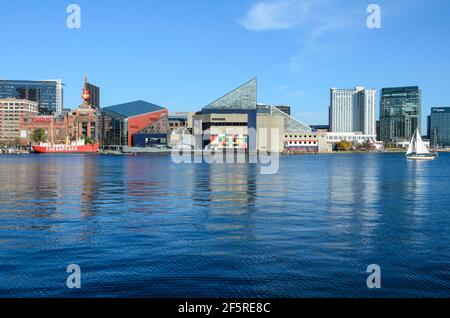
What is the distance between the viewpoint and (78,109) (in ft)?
655

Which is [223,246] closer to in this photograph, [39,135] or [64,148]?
[64,148]

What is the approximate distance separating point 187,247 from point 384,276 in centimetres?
626

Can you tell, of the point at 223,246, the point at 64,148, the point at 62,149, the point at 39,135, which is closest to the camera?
the point at 223,246

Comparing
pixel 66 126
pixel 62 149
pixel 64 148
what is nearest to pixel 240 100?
pixel 64 148

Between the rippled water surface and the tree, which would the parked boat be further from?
the rippled water surface

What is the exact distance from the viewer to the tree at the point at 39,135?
599ft

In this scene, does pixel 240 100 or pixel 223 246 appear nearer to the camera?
pixel 223 246

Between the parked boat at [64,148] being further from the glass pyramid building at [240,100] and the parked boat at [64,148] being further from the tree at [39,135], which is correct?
the glass pyramid building at [240,100]

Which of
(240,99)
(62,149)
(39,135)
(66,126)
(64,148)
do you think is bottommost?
(62,149)

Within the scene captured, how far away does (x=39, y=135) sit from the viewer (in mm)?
182500

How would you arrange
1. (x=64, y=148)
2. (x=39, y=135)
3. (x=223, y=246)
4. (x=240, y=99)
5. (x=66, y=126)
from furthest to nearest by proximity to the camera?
(x=66, y=126) < (x=39, y=135) < (x=240, y=99) < (x=64, y=148) < (x=223, y=246)

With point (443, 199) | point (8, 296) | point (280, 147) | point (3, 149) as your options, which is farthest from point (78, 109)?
point (8, 296)

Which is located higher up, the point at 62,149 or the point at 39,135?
the point at 39,135
